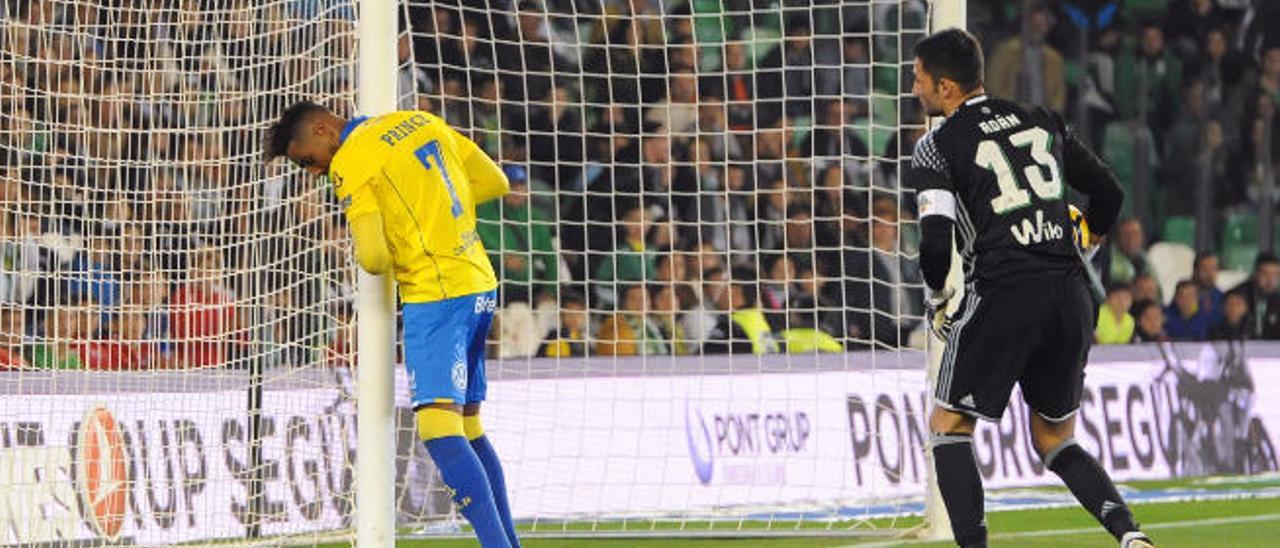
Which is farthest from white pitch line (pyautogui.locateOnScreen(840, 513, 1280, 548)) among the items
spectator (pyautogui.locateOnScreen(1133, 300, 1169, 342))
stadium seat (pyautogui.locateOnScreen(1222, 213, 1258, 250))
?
stadium seat (pyautogui.locateOnScreen(1222, 213, 1258, 250))

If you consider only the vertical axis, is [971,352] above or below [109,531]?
above

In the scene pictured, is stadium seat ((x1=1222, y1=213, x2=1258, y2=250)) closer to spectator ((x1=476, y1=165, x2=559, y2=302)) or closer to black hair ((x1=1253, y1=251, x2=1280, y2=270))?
black hair ((x1=1253, y1=251, x2=1280, y2=270))

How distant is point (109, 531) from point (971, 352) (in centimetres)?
412

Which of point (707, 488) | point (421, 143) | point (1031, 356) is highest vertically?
point (421, 143)

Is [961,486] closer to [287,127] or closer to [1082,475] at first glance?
[1082,475]

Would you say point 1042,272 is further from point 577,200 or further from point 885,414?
point 577,200

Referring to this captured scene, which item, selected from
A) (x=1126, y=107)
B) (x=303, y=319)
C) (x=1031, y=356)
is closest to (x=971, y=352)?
(x=1031, y=356)

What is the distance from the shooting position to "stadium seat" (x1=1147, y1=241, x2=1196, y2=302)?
54.5ft

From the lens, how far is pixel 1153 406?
45.9 ft

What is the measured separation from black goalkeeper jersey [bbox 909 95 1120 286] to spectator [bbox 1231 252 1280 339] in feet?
31.1

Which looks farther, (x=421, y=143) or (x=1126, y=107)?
(x=1126, y=107)

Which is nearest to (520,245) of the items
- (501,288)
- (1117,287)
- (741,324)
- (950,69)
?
(501,288)

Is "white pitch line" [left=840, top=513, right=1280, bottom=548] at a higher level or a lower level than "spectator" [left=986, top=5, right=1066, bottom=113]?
lower

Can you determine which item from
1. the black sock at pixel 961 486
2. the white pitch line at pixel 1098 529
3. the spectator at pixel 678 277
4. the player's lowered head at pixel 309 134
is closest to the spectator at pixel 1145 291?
the spectator at pixel 678 277
